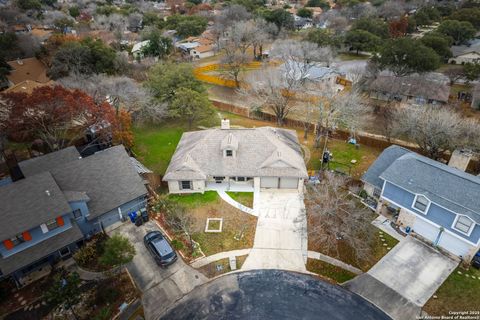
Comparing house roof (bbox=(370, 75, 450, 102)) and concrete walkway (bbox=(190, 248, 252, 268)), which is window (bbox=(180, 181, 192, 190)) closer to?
concrete walkway (bbox=(190, 248, 252, 268))

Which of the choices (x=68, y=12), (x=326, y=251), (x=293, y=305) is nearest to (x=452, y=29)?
(x=326, y=251)

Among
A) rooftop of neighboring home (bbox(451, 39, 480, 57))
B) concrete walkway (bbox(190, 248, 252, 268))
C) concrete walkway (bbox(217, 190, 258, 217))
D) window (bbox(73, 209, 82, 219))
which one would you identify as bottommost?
concrete walkway (bbox(190, 248, 252, 268))

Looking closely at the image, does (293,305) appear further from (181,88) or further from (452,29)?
(452,29)

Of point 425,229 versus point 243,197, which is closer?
point 425,229

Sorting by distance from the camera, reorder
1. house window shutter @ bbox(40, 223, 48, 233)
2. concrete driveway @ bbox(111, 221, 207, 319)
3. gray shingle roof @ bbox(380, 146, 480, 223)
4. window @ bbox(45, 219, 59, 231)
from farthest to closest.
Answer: gray shingle roof @ bbox(380, 146, 480, 223) < window @ bbox(45, 219, 59, 231) < house window shutter @ bbox(40, 223, 48, 233) < concrete driveway @ bbox(111, 221, 207, 319)

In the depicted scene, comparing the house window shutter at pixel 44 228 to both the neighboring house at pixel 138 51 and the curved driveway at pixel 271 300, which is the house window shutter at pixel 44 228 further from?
the neighboring house at pixel 138 51

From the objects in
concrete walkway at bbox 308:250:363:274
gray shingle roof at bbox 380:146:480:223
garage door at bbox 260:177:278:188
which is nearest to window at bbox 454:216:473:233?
gray shingle roof at bbox 380:146:480:223

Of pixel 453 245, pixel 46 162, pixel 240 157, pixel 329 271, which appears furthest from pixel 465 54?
pixel 46 162

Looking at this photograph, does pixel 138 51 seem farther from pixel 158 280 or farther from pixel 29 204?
pixel 158 280
